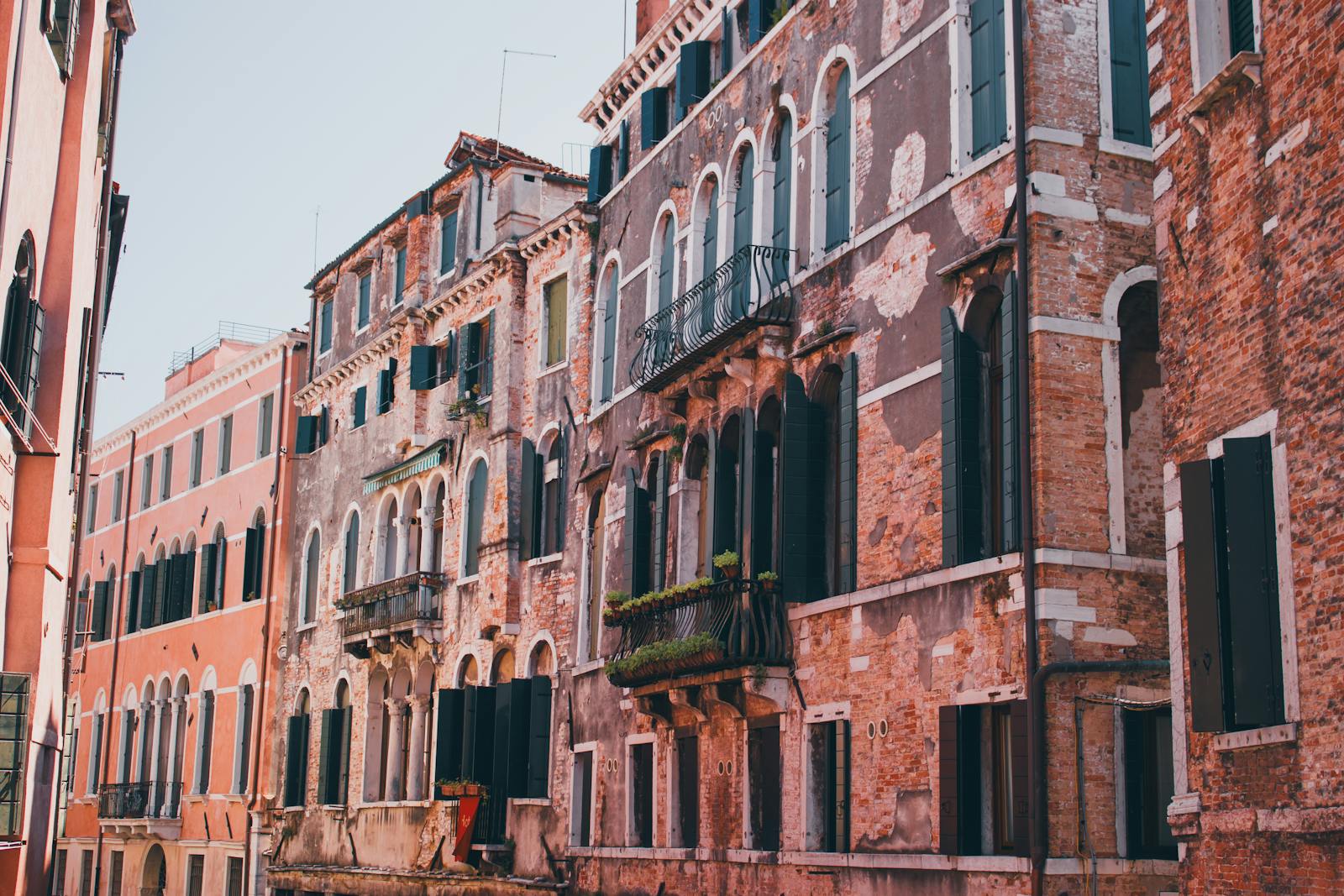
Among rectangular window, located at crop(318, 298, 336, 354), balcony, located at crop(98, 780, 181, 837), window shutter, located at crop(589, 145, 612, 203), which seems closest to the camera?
window shutter, located at crop(589, 145, 612, 203)

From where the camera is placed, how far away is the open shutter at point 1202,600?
1112cm

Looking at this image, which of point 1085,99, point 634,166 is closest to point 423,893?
point 634,166

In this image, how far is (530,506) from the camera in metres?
25.5

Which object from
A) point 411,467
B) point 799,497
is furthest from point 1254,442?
point 411,467

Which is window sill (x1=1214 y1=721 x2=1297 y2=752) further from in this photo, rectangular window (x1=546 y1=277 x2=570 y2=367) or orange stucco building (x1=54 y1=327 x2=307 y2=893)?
orange stucco building (x1=54 y1=327 x2=307 y2=893)

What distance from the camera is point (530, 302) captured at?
26.7m

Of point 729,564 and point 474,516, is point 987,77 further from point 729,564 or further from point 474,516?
point 474,516

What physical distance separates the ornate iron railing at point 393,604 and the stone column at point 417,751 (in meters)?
1.34

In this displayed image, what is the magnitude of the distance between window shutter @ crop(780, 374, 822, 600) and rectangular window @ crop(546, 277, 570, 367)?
8397 mm

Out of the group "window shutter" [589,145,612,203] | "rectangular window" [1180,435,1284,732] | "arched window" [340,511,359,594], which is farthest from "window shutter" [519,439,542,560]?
"rectangular window" [1180,435,1284,732]

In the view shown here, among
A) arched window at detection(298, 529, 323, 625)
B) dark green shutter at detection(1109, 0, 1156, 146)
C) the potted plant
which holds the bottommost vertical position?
the potted plant

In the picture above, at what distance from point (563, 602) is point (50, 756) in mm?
7396

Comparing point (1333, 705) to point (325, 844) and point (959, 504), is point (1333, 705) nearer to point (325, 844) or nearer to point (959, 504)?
point (959, 504)

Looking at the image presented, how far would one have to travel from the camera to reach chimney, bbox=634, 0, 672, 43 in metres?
25.0
